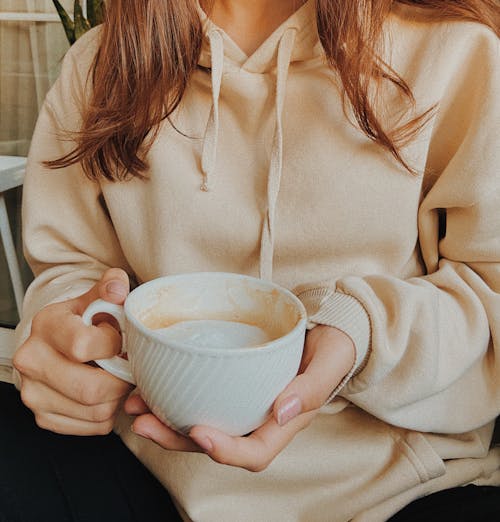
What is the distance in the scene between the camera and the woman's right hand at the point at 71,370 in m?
0.51

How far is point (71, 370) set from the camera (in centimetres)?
56

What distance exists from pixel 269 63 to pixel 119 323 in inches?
14.0

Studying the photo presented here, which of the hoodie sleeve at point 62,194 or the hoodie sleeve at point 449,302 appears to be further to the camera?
the hoodie sleeve at point 62,194

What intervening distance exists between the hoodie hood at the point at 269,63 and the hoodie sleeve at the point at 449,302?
0.32 ft

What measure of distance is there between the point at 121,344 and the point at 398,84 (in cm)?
39

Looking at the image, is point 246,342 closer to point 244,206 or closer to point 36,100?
point 244,206

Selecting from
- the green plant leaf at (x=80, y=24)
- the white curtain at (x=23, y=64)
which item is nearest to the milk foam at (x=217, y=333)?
the green plant leaf at (x=80, y=24)

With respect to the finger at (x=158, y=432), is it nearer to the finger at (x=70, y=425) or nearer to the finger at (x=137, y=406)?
the finger at (x=137, y=406)

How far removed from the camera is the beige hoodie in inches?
25.5

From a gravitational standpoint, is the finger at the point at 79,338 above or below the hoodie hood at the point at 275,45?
below

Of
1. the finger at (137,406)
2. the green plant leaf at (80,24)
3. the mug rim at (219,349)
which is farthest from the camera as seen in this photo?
the green plant leaf at (80,24)

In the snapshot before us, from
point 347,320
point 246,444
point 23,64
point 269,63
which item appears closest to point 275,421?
point 246,444

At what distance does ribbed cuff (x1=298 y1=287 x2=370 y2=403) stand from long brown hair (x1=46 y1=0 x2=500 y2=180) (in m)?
0.18

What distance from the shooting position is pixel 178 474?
2.22ft
